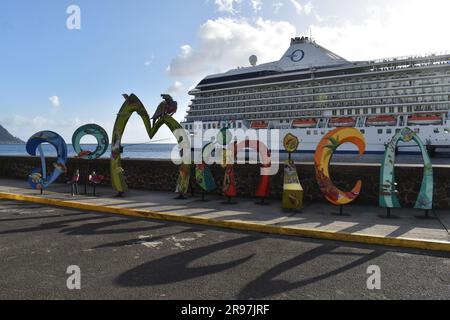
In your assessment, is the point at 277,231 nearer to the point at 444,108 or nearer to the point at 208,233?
the point at 208,233

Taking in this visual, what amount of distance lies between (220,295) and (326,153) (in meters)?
5.64

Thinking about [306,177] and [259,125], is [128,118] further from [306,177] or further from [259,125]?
[259,125]

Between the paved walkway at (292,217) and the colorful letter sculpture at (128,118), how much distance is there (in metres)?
0.71

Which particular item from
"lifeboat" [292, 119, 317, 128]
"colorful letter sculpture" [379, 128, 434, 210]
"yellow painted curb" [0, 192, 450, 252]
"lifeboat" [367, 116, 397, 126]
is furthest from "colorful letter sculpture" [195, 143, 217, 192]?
"lifeboat" [292, 119, 317, 128]

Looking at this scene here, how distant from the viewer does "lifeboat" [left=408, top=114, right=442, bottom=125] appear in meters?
45.0

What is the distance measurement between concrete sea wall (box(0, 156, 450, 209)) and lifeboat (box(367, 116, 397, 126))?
1676 inches

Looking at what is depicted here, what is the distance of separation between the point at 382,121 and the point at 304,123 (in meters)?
11.5

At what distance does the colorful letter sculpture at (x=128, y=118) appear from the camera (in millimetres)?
10695

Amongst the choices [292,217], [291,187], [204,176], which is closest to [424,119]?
[291,187]

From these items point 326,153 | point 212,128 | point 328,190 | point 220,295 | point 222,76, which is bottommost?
point 220,295

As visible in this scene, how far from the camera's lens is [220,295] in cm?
368

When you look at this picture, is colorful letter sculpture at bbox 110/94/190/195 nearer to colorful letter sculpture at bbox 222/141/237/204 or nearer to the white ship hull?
colorful letter sculpture at bbox 222/141/237/204

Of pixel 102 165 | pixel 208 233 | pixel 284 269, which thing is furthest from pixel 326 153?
pixel 102 165

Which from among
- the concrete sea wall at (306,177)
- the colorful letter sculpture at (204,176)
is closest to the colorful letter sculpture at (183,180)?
the colorful letter sculpture at (204,176)
